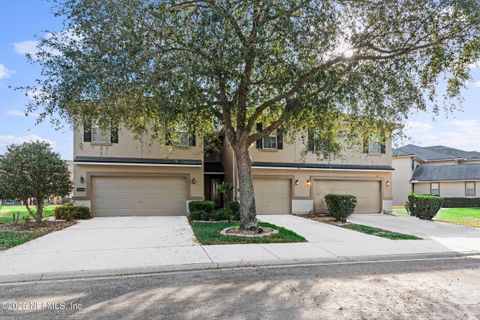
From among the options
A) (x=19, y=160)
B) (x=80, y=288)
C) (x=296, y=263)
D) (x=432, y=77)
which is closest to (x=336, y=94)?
(x=432, y=77)

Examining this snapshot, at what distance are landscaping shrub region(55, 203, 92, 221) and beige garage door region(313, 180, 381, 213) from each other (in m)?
12.2

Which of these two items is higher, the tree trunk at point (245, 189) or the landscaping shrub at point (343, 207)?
the tree trunk at point (245, 189)

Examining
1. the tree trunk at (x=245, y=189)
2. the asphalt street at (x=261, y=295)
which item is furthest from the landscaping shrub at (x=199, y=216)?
the asphalt street at (x=261, y=295)

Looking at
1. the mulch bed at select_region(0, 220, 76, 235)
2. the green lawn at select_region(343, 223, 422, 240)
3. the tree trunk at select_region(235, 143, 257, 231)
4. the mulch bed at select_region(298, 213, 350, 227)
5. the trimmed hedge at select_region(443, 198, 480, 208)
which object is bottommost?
the trimmed hedge at select_region(443, 198, 480, 208)

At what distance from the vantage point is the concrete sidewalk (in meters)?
6.84

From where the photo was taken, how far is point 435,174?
98.0 ft

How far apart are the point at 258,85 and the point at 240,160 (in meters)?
2.69

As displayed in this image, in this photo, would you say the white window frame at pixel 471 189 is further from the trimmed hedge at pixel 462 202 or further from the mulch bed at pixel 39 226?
the mulch bed at pixel 39 226

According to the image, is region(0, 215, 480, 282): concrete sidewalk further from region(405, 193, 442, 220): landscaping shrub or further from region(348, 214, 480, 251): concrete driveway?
region(405, 193, 442, 220): landscaping shrub

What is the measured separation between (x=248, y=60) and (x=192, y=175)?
926 cm

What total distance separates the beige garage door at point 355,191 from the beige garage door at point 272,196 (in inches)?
68.3

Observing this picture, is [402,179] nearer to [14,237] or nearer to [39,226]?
[39,226]

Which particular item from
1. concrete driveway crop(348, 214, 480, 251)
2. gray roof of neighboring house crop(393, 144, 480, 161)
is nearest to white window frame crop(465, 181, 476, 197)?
gray roof of neighboring house crop(393, 144, 480, 161)

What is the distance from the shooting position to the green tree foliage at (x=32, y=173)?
12.4 metres
